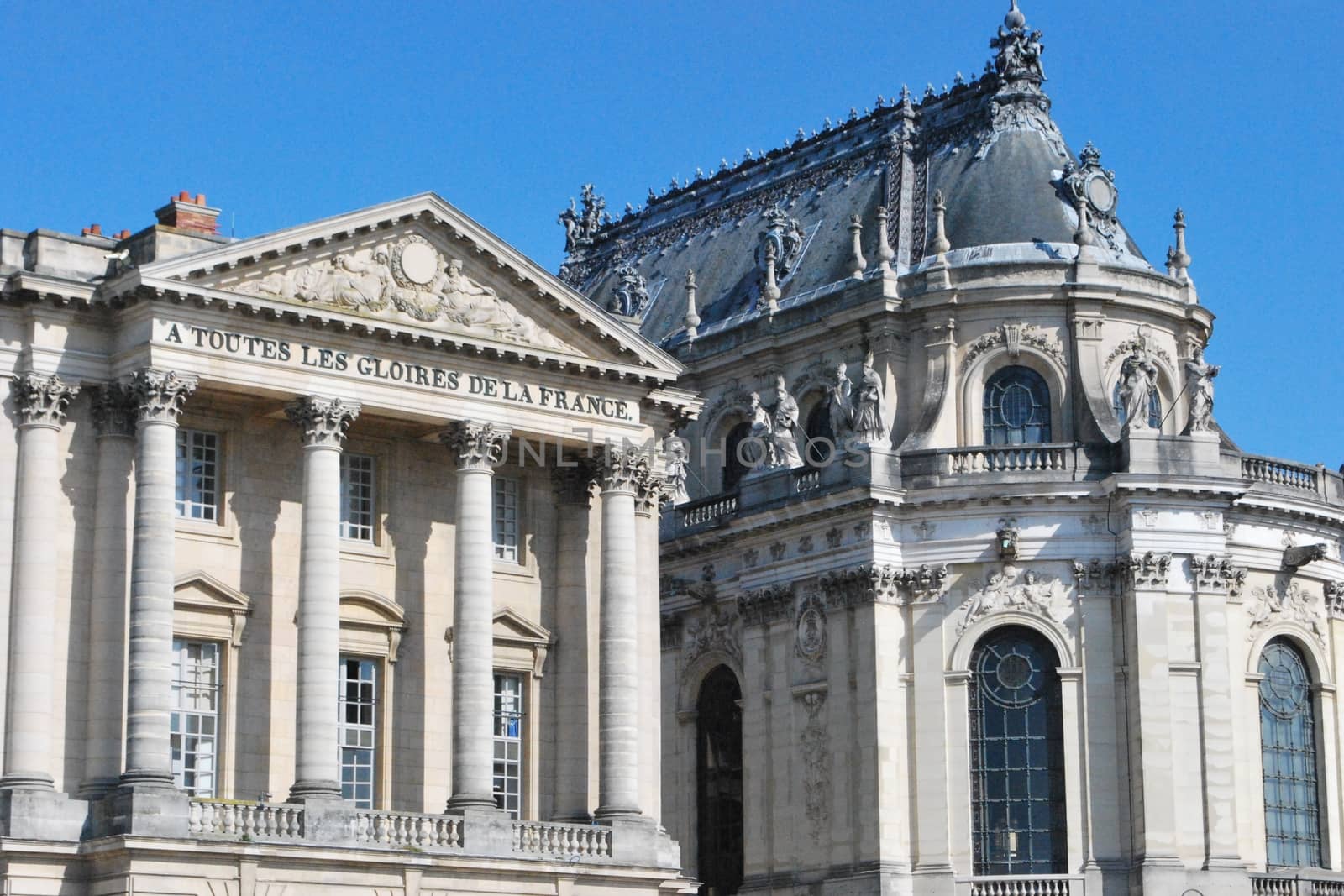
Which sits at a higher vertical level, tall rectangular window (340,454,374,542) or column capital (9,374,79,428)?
column capital (9,374,79,428)

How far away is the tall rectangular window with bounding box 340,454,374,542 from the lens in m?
46.8

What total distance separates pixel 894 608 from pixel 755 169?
719 inches

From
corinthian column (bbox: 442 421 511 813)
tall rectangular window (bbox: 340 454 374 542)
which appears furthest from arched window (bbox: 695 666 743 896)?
tall rectangular window (bbox: 340 454 374 542)

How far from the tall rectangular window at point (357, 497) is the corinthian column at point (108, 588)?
459 cm

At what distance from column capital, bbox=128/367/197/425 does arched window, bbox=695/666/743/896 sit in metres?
23.2

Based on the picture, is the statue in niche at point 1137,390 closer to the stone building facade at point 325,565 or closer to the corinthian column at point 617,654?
the stone building facade at point 325,565

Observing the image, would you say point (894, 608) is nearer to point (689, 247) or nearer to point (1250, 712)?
point (1250, 712)

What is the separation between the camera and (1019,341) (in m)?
61.4

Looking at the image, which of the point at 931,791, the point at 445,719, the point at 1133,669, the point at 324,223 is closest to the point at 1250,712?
the point at 1133,669

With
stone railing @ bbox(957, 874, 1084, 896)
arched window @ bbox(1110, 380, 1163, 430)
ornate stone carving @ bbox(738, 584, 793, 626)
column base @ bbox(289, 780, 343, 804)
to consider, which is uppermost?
arched window @ bbox(1110, 380, 1163, 430)

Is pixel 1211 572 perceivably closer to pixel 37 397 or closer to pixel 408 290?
pixel 408 290

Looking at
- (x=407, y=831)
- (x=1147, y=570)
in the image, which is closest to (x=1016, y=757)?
(x=1147, y=570)

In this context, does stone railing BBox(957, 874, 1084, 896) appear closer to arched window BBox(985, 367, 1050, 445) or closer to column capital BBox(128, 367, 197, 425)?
→ arched window BBox(985, 367, 1050, 445)

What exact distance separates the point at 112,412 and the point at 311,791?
710cm
